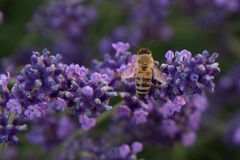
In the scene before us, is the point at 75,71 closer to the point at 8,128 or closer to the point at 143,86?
the point at 143,86

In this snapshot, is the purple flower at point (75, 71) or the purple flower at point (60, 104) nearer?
the purple flower at point (60, 104)

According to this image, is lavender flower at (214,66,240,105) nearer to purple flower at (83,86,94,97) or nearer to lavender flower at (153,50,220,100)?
lavender flower at (153,50,220,100)

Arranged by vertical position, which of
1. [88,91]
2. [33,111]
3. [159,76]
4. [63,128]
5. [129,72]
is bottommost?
[33,111]

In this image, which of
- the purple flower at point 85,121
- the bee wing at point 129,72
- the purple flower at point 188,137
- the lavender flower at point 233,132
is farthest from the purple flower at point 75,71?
the lavender flower at point 233,132

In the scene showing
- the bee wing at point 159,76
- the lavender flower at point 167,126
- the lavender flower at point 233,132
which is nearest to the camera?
the bee wing at point 159,76

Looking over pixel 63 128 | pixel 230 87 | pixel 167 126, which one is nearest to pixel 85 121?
pixel 167 126

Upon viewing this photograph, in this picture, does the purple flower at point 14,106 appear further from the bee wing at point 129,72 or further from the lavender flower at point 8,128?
the bee wing at point 129,72

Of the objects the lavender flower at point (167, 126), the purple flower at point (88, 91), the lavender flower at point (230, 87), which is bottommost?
the purple flower at point (88, 91)
